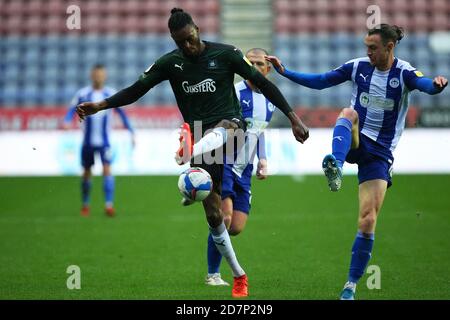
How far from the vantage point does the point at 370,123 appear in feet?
21.0

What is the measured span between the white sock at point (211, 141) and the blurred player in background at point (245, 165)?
0.91 metres

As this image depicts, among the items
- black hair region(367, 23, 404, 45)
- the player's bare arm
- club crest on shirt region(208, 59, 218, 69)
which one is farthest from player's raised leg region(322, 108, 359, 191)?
the player's bare arm

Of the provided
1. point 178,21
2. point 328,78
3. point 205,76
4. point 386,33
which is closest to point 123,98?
point 205,76

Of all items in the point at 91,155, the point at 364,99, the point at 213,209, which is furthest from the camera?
the point at 91,155

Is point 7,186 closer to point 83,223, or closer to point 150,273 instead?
point 83,223

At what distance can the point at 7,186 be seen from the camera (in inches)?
635

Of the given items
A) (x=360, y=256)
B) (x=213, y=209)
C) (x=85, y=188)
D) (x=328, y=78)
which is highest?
(x=328, y=78)

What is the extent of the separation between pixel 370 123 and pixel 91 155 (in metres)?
7.16

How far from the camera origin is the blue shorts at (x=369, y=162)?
6280 millimetres

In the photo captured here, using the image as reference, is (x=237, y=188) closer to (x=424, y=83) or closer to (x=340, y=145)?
(x=340, y=145)

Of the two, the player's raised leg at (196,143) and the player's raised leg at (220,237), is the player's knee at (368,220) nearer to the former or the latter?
the player's raised leg at (220,237)

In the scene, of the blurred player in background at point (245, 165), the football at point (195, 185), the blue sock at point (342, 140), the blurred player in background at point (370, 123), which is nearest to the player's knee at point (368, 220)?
the blurred player in background at point (370, 123)

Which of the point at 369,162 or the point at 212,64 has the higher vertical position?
the point at 212,64
